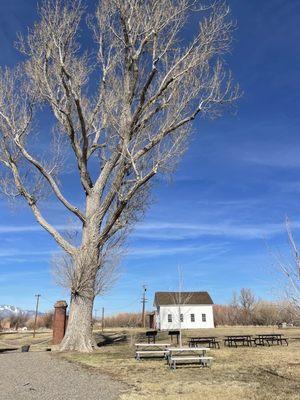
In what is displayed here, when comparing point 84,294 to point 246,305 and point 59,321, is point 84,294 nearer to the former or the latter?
point 59,321

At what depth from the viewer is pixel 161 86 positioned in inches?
698

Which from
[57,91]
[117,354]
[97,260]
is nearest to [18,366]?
[117,354]

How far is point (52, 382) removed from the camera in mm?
9031

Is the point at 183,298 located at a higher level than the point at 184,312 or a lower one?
higher

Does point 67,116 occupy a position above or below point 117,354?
above

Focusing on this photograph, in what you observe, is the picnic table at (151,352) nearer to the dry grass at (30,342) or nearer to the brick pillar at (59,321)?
the dry grass at (30,342)

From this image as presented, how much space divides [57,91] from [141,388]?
515 inches

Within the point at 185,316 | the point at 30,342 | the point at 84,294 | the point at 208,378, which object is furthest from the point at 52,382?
the point at 185,316

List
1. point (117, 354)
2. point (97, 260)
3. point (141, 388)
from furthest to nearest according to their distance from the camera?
point (97, 260)
point (117, 354)
point (141, 388)

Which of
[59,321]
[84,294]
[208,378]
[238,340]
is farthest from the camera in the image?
[59,321]

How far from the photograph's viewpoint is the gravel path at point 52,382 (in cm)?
758

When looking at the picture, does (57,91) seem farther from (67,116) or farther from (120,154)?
(120,154)

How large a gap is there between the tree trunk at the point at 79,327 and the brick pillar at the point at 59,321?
4.93 metres

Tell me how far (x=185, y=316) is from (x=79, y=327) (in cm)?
4098
